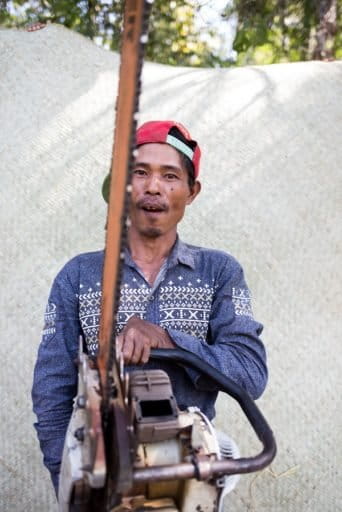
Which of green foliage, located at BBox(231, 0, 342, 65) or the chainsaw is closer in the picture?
the chainsaw

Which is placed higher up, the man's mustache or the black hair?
the black hair

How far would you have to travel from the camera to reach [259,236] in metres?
1.84

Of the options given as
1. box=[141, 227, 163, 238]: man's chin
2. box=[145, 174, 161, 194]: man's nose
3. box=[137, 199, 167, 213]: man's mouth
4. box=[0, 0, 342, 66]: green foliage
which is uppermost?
box=[0, 0, 342, 66]: green foliage

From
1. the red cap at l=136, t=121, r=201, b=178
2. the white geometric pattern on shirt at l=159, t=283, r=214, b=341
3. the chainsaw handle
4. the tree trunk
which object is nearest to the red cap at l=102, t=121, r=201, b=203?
the red cap at l=136, t=121, r=201, b=178

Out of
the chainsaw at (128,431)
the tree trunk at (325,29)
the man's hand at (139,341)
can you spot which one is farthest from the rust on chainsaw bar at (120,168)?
the tree trunk at (325,29)

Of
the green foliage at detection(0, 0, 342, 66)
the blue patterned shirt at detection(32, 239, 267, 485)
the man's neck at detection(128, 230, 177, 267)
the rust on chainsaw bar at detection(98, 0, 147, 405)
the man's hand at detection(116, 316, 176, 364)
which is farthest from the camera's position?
the green foliage at detection(0, 0, 342, 66)

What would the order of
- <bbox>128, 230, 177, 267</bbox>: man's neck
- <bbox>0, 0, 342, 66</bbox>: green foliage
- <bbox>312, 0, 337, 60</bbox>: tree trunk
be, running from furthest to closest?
<bbox>0, 0, 342, 66</bbox>: green foliage < <bbox>312, 0, 337, 60</bbox>: tree trunk < <bbox>128, 230, 177, 267</bbox>: man's neck

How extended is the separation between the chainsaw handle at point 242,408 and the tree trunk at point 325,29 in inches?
76.4

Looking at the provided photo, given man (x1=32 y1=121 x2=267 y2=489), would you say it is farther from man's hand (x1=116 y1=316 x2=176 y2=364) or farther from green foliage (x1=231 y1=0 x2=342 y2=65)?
green foliage (x1=231 y1=0 x2=342 y2=65)

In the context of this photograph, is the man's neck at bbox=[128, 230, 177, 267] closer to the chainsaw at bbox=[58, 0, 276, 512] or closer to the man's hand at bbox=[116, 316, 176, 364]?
the man's hand at bbox=[116, 316, 176, 364]

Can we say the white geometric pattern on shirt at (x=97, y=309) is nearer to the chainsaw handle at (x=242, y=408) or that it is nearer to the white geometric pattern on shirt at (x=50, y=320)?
the white geometric pattern on shirt at (x=50, y=320)

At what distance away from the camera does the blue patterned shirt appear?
3.17 ft

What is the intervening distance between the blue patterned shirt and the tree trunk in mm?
1665

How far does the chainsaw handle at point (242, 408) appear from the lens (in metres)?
0.62
